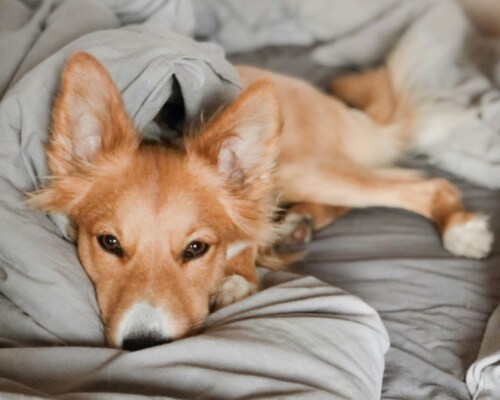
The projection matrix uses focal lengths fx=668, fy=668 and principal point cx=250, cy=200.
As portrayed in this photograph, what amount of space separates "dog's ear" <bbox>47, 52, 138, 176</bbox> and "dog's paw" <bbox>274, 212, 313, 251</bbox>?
0.68 meters

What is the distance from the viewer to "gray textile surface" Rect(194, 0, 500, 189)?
2524 mm

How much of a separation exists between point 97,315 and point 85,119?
1.62 feet

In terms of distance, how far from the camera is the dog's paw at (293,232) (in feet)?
7.27

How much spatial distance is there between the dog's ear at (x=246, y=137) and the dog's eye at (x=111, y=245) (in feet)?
1.06

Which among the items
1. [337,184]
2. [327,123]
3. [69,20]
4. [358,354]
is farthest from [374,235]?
[69,20]

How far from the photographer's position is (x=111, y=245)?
163cm

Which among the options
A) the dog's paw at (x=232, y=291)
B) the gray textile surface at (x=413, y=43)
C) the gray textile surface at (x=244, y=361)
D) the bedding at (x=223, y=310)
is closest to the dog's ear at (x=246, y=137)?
the bedding at (x=223, y=310)

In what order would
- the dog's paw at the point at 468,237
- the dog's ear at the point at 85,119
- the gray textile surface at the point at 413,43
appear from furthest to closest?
the gray textile surface at the point at 413,43 < the dog's paw at the point at 468,237 < the dog's ear at the point at 85,119

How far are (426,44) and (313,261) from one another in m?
1.17

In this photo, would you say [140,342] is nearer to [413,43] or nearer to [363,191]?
[363,191]

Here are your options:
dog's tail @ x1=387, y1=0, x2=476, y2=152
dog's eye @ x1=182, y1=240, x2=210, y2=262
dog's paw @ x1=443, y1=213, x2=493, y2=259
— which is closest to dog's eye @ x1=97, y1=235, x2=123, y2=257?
dog's eye @ x1=182, y1=240, x2=210, y2=262

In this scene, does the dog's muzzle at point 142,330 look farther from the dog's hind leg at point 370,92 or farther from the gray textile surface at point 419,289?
the dog's hind leg at point 370,92

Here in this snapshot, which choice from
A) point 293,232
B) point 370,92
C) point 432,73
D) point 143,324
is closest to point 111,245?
point 143,324

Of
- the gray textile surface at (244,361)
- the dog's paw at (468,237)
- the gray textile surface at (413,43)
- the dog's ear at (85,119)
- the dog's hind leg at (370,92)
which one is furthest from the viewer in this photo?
the dog's hind leg at (370,92)
